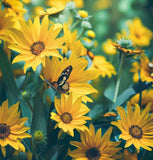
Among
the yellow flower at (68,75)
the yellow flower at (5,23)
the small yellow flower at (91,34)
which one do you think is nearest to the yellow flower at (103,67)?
the small yellow flower at (91,34)

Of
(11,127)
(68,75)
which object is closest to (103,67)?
(68,75)

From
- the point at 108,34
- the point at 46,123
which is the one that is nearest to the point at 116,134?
the point at 46,123

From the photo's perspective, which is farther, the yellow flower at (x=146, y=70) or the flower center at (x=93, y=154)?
the yellow flower at (x=146, y=70)

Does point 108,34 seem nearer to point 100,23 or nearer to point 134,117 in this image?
point 100,23

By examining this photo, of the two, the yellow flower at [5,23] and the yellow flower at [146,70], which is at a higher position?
the yellow flower at [5,23]

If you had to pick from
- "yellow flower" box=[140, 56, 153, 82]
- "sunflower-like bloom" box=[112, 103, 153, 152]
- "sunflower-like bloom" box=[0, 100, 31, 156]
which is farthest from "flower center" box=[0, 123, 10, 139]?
"yellow flower" box=[140, 56, 153, 82]

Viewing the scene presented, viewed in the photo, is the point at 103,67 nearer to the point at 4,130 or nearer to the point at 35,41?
the point at 35,41

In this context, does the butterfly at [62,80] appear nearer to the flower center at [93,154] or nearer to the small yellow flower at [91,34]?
the flower center at [93,154]
